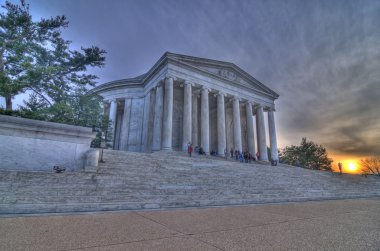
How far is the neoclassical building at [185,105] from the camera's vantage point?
29047 millimetres

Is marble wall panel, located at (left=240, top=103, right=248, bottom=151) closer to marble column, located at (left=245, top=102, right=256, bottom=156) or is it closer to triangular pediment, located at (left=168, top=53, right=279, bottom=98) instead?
marble column, located at (left=245, top=102, right=256, bottom=156)

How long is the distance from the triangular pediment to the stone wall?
21463 millimetres

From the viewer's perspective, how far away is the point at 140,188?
8969mm

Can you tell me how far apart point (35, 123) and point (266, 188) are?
13.2 meters

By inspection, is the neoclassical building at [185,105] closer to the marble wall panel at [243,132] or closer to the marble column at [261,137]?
the marble column at [261,137]

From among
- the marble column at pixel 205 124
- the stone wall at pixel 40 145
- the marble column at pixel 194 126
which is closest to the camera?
the stone wall at pixel 40 145

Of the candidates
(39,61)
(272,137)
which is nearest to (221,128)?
(272,137)

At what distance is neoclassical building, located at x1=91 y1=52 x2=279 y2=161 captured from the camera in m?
29.0

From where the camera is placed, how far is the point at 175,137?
3397 cm

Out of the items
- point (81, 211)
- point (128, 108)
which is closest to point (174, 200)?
point (81, 211)

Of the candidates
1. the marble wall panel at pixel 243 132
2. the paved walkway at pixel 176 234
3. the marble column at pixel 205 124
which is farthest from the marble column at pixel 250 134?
the paved walkway at pixel 176 234

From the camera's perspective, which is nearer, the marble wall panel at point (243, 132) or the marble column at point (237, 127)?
the marble column at point (237, 127)

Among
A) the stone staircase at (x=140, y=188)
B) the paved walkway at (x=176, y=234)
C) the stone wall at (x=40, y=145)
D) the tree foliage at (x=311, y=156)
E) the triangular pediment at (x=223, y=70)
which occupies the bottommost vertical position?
the paved walkway at (x=176, y=234)

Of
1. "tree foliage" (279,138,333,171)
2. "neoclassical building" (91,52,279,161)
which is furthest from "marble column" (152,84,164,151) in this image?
"tree foliage" (279,138,333,171)
